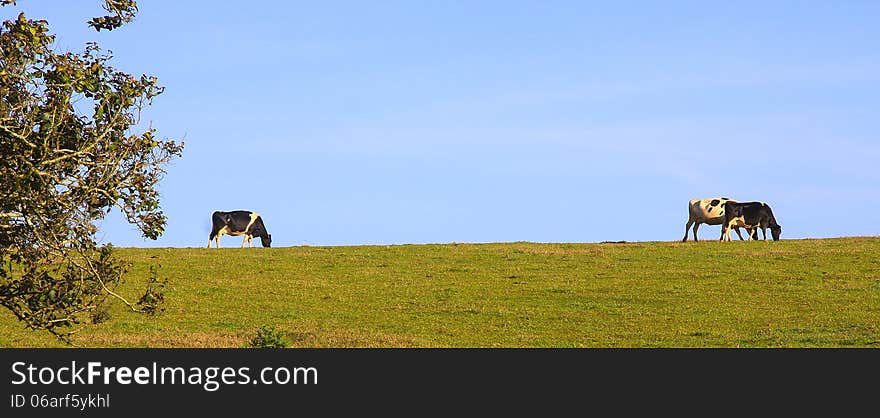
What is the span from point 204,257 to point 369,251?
7.41 m

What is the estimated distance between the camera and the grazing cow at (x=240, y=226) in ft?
217

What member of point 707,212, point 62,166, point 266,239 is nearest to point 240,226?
point 266,239

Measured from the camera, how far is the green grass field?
32969mm

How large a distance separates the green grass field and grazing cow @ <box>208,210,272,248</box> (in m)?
11.2

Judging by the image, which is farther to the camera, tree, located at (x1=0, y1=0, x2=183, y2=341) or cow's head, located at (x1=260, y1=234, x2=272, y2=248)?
cow's head, located at (x1=260, y1=234, x2=272, y2=248)

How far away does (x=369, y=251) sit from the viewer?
53.3 meters

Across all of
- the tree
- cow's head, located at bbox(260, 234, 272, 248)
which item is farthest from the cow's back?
the tree

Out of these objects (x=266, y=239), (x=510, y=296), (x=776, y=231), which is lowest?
(x=510, y=296)

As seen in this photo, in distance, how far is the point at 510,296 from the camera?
134 ft

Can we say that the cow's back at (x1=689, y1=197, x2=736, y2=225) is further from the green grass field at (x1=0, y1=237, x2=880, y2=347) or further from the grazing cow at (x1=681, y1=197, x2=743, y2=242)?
the green grass field at (x1=0, y1=237, x2=880, y2=347)

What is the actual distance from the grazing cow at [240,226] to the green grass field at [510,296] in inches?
439

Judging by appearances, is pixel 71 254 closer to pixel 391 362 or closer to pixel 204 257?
pixel 391 362

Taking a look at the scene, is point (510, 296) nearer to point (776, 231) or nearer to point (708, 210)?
point (708, 210)

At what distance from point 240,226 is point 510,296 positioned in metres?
31.0
